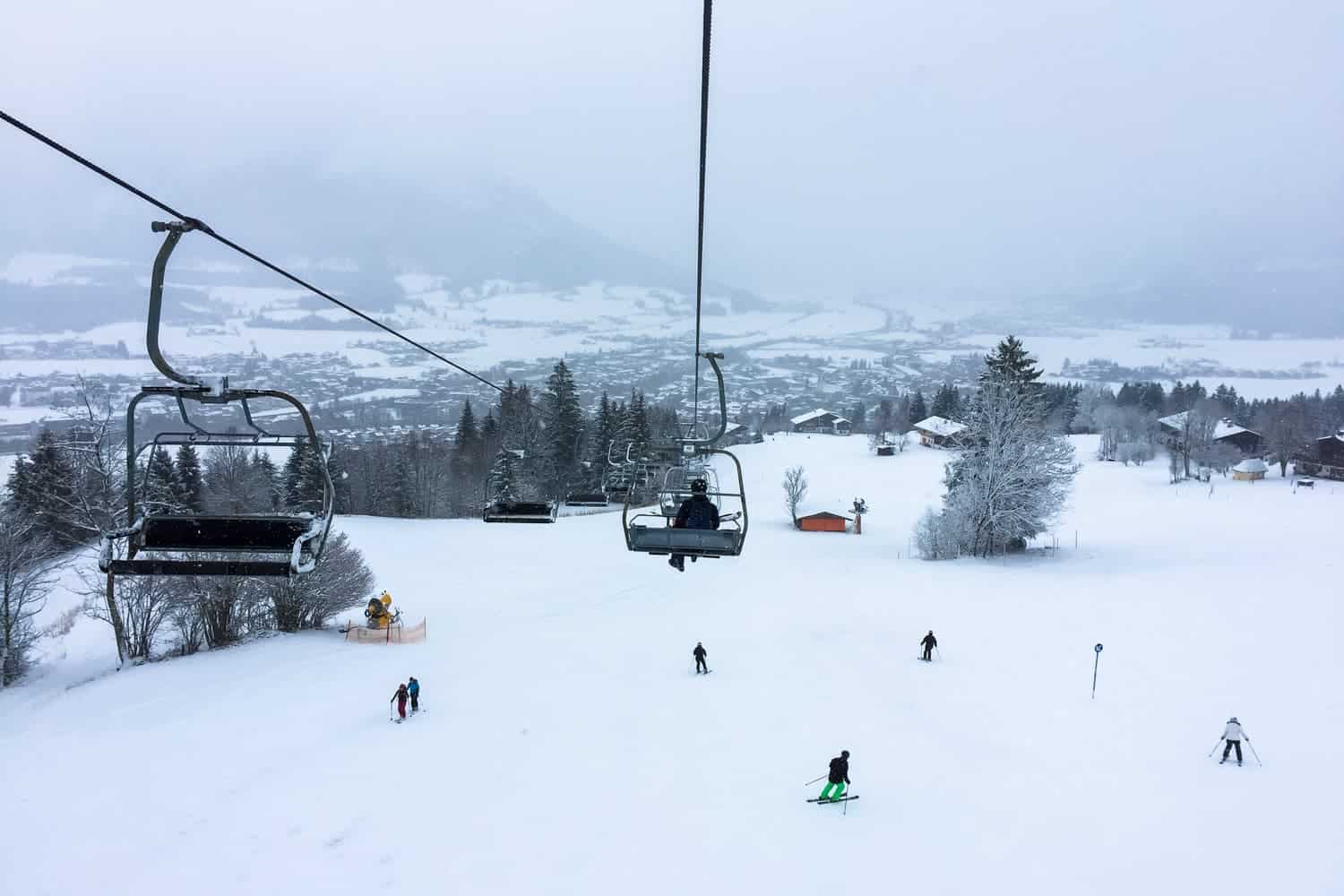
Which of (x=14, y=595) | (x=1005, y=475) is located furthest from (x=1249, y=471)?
(x=14, y=595)

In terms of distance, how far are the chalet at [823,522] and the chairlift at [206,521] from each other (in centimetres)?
4783

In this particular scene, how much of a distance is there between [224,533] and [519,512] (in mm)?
7976

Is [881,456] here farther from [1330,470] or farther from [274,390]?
[274,390]

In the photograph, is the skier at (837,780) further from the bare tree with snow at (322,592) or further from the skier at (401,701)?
the bare tree with snow at (322,592)

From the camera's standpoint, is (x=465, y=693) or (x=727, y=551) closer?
(x=727, y=551)

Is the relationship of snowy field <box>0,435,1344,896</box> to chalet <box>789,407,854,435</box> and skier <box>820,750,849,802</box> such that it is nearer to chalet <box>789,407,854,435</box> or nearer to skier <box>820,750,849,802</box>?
skier <box>820,750,849,802</box>

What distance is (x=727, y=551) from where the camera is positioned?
969 centimetres

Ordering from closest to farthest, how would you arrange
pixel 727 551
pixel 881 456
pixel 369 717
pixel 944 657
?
pixel 727 551 < pixel 369 717 < pixel 944 657 < pixel 881 456

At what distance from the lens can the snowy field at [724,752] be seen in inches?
433

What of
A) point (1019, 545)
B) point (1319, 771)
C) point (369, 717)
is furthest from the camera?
point (1019, 545)

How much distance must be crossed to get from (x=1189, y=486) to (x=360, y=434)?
76.9 meters

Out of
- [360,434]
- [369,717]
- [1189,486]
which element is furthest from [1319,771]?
[360,434]

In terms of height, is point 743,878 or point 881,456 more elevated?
point 881,456

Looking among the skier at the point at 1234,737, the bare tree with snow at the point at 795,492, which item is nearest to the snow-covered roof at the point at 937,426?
the bare tree with snow at the point at 795,492
